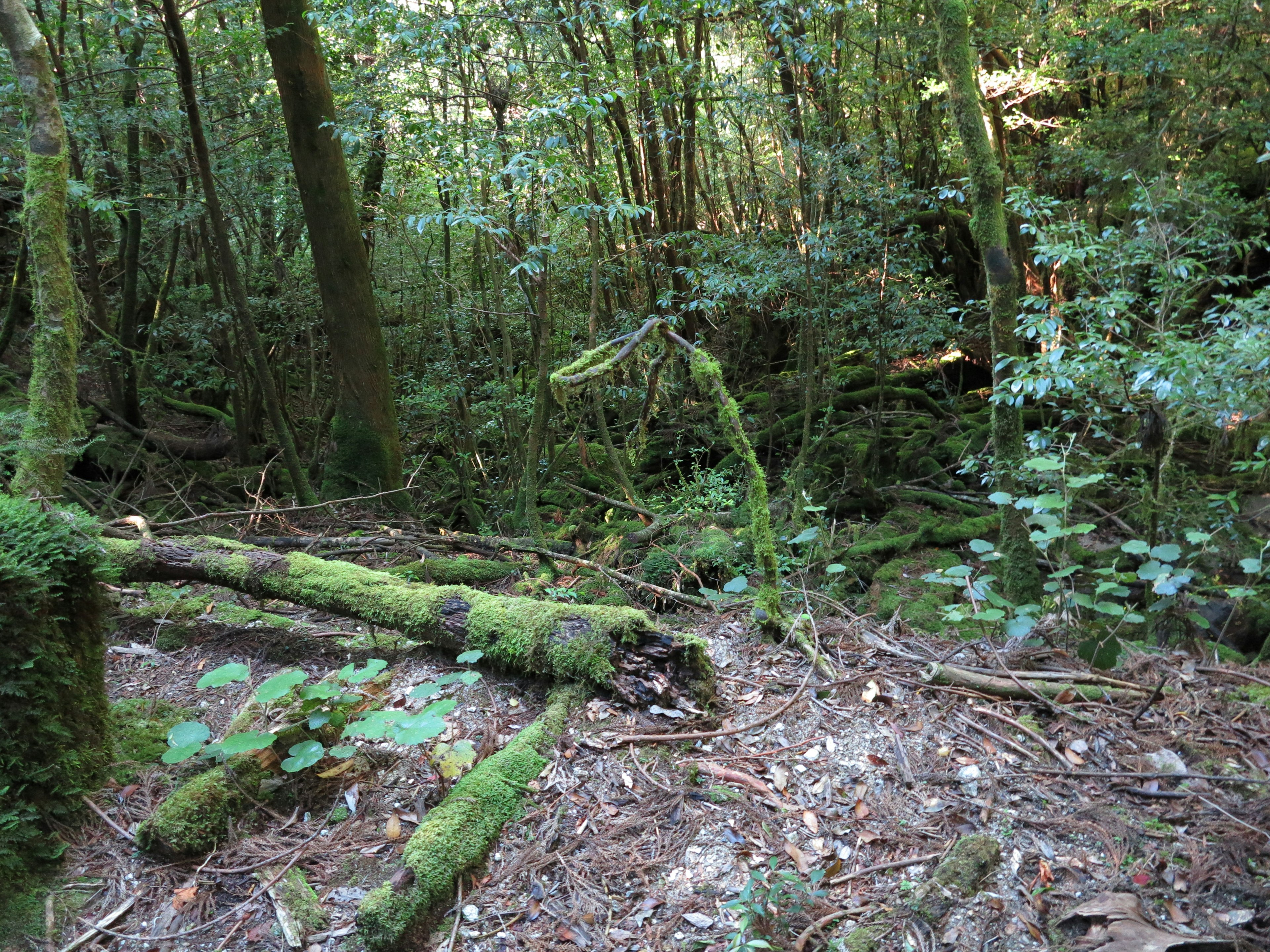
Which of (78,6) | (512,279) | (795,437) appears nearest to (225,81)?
(78,6)

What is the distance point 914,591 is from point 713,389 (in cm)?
328

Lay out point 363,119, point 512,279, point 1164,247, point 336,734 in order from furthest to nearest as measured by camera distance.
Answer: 1. point 512,279
2. point 363,119
3. point 1164,247
4. point 336,734

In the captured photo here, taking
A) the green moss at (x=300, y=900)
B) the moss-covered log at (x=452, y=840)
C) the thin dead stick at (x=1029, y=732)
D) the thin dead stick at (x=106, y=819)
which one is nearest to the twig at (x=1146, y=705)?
the thin dead stick at (x=1029, y=732)

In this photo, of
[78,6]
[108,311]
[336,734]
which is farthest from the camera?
[108,311]

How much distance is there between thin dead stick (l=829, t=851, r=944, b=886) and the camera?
2.38 metres

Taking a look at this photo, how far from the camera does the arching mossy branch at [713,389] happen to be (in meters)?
3.32

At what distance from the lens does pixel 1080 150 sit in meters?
7.84

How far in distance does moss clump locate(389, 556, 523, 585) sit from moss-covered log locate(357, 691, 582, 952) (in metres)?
2.40

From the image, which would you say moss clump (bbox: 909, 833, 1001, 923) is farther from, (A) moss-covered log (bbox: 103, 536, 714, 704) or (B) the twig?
(A) moss-covered log (bbox: 103, 536, 714, 704)

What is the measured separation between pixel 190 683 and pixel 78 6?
792 centimetres

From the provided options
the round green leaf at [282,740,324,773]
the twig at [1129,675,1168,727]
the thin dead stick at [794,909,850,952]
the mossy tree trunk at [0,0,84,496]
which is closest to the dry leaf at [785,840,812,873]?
the thin dead stick at [794,909,850,952]

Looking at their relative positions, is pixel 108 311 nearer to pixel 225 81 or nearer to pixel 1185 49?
pixel 225 81

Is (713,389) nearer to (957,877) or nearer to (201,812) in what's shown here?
(957,877)


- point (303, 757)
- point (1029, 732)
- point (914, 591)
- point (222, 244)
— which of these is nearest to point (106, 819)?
point (303, 757)
